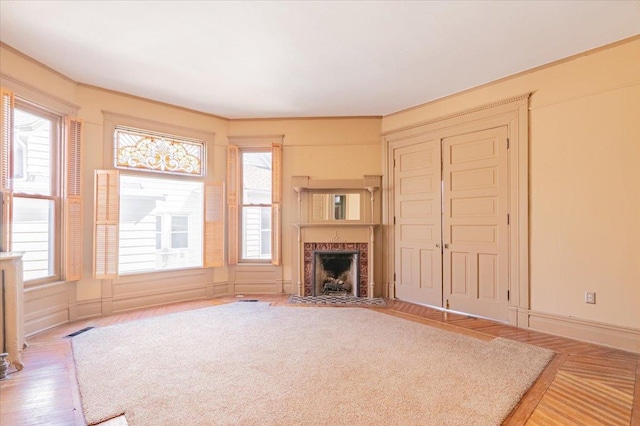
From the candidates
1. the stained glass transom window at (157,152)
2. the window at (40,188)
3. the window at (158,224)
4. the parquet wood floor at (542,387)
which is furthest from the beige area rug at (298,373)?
the stained glass transom window at (157,152)

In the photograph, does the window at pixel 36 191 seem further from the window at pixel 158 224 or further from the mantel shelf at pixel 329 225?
the mantel shelf at pixel 329 225

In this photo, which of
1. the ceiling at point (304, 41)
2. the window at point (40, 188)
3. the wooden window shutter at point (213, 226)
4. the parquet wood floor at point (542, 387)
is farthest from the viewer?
the wooden window shutter at point (213, 226)

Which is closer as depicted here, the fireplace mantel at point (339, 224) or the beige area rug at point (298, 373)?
the beige area rug at point (298, 373)

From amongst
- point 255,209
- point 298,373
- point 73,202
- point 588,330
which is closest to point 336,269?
point 255,209

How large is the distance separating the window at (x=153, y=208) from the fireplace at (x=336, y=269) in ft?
4.91

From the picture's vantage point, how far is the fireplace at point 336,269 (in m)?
5.08

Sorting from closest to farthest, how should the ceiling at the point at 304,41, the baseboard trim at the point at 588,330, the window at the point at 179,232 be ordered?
1. the ceiling at the point at 304,41
2. the baseboard trim at the point at 588,330
3. the window at the point at 179,232

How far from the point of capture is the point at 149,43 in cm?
305

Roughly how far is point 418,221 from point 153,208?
397 cm

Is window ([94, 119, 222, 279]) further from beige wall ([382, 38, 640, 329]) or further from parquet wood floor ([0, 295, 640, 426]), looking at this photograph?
beige wall ([382, 38, 640, 329])

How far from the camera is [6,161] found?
10.0ft

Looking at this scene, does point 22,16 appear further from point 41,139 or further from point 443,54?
point 443,54

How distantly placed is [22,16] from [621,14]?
5.08 meters

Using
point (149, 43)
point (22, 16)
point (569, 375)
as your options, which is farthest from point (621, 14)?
point (22, 16)
